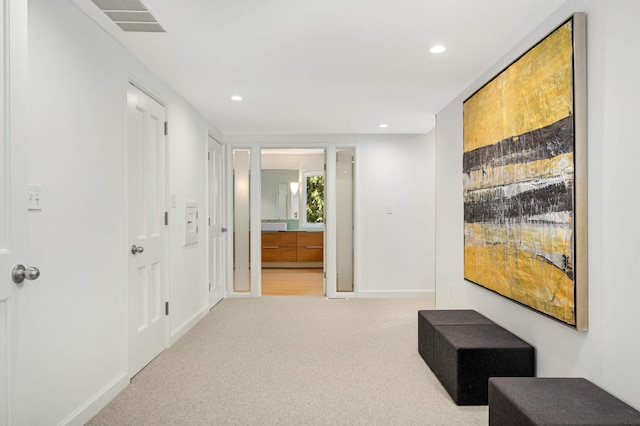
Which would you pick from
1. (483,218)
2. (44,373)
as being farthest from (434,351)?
(44,373)

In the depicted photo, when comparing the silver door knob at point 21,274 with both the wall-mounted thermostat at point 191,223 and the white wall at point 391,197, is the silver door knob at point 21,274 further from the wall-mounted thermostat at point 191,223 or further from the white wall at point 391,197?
the white wall at point 391,197

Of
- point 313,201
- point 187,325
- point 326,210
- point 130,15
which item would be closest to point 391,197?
point 326,210

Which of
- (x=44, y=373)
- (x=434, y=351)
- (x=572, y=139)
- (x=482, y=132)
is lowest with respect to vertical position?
(x=434, y=351)

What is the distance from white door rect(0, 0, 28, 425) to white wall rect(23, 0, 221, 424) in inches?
4.2

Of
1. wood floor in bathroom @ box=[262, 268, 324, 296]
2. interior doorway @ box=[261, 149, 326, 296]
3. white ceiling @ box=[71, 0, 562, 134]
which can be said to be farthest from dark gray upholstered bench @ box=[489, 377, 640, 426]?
interior doorway @ box=[261, 149, 326, 296]

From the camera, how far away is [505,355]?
2.55 m

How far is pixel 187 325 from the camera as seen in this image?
4277 millimetres

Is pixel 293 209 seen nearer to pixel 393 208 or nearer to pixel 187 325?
pixel 393 208

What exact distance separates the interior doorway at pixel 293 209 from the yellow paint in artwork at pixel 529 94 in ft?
19.5

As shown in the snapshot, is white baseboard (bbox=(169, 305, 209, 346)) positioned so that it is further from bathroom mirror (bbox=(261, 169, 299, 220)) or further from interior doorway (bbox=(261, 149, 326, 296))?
bathroom mirror (bbox=(261, 169, 299, 220))

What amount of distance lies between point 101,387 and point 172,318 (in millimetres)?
1268

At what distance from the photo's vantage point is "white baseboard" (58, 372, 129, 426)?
2.29 metres

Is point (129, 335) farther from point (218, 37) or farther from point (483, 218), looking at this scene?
point (483, 218)

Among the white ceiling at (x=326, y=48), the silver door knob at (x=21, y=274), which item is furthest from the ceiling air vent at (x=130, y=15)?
the silver door knob at (x=21, y=274)
